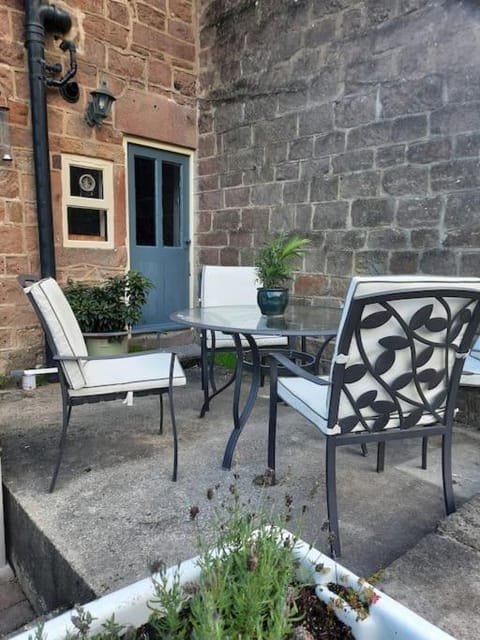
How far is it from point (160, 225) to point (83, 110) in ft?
3.91

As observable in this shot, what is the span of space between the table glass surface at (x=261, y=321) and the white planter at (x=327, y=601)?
1.04 m

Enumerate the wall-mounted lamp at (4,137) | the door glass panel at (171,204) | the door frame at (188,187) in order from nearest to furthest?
the wall-mounted lamp at (4,137)
the door frame at (188,187)
the door glass panel at (171,204)

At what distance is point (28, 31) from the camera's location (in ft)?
10.2

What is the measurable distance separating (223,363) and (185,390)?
2.48 feet

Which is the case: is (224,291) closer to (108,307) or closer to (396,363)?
(108,307)

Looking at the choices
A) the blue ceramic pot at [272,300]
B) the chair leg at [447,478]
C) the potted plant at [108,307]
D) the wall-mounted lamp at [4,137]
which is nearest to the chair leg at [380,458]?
the chair leg at [447,478]

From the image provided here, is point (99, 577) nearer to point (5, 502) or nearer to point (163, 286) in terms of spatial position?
point (5, 502)

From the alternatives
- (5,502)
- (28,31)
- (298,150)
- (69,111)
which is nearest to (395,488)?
(5,502)

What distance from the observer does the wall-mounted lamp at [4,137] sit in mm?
3102

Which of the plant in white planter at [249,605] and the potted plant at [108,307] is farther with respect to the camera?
the potted plant at [108,307]

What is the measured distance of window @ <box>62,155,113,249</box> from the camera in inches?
140

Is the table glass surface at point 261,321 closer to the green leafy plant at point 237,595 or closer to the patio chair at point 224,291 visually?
the patio chair at point 224,291

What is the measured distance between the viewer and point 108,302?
138 inches

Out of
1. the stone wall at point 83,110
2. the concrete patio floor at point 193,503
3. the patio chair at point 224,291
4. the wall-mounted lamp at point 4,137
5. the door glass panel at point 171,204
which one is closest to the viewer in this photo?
the concrete patio floor at point 193,503
